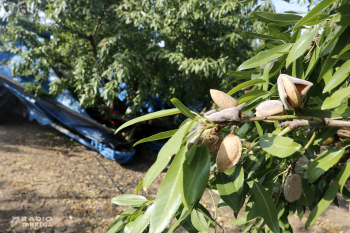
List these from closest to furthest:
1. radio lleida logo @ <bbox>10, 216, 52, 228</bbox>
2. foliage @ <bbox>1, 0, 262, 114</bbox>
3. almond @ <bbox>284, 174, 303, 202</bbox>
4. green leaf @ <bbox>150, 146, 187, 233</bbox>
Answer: green leaf @ <bbox>150, 146, 187, 233</bbox> → almond @ <bbox>284, 174, 303, 202</bbox> → radio lleida logo @ <bbox>10, 216, 52, 228</bbox> → foliage @ <bbox>1, 0, 262, 114</bbox>

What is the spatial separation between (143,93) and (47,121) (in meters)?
1.56

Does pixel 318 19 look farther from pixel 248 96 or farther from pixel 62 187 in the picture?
pixel 62 187

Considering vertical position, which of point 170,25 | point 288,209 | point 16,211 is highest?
point 170,25

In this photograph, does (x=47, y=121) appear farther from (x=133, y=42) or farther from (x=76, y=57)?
(x=133, y=42)

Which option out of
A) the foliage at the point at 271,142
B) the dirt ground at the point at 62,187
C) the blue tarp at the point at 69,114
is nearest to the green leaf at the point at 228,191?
the foliage at the point at 271,142

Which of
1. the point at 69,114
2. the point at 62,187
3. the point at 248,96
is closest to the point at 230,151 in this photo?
the point at 248,96

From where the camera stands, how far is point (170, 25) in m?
3.18

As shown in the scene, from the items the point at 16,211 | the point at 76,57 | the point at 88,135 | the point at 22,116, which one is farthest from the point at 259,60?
the point at 22,116

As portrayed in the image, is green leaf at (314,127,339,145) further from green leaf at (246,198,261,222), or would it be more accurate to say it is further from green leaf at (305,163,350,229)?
green leaf at (246,198,261,222)

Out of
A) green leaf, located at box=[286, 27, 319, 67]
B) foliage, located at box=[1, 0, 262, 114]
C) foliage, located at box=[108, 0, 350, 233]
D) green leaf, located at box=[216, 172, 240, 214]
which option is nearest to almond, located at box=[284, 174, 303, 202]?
foliage, located at box=[108, 0, 350, 233]

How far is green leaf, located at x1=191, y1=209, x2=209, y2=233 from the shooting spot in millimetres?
505

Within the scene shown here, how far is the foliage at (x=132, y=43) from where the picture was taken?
288 cm

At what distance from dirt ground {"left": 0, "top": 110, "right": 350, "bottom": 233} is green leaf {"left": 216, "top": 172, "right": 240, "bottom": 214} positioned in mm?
2048

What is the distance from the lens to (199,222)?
519mm
